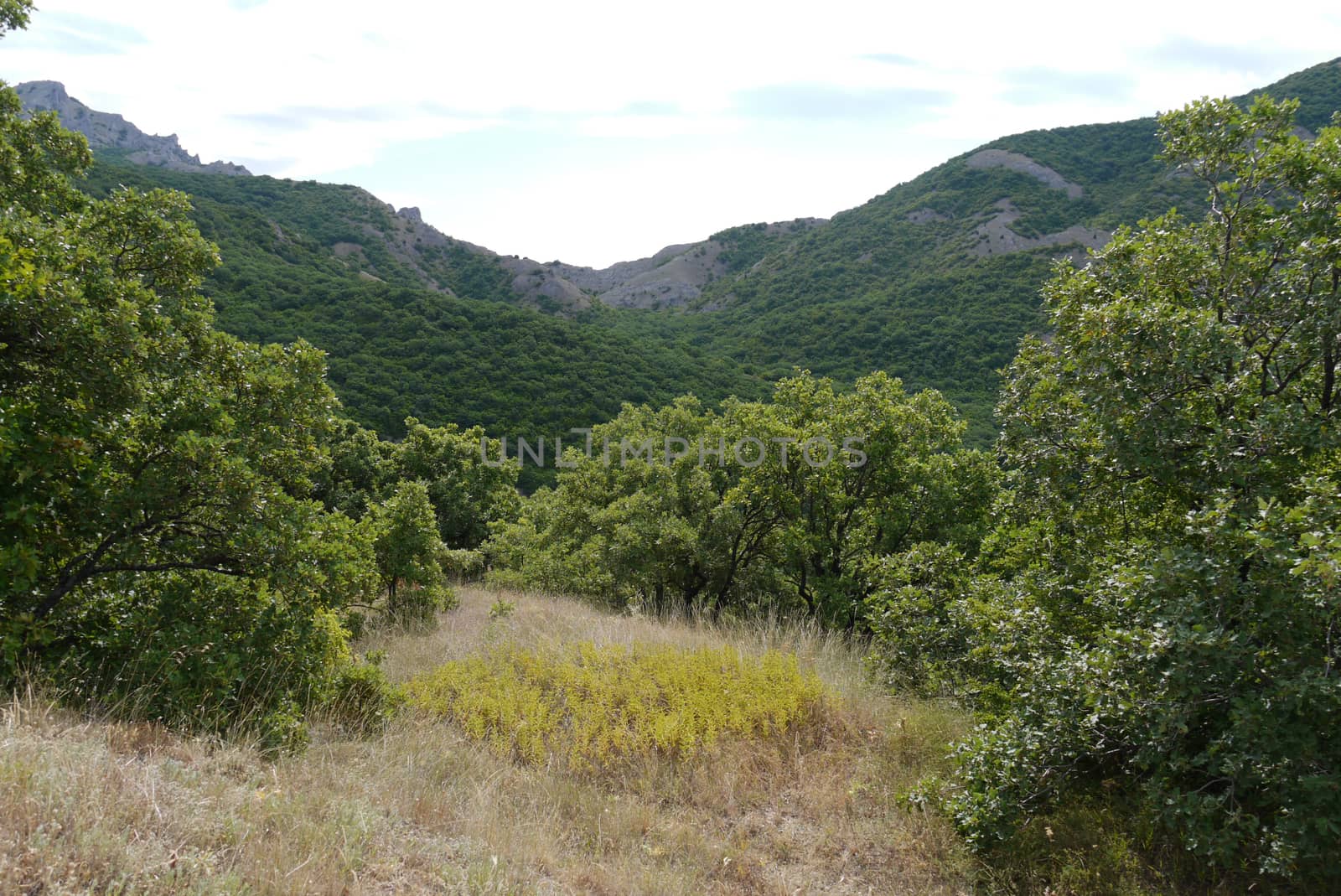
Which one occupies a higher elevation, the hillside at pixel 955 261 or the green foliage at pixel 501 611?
the hillside at pixel 955 261

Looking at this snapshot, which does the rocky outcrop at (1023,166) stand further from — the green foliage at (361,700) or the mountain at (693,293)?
the green foliage at (361,700)

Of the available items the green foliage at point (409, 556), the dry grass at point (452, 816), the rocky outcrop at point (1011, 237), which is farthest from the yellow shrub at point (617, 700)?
the rocky outcrop at point (1011, 237)

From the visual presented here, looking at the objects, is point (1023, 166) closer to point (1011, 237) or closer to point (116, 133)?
point (1011, 237)

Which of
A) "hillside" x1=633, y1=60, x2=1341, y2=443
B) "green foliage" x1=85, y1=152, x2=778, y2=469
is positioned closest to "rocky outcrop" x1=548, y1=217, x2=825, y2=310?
"hillside" x1=633, y1=60, x2=1341, y2=443

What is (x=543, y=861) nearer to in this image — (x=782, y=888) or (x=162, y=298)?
(x=782, y=888)

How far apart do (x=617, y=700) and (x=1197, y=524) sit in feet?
15.5

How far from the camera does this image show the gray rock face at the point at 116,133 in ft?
427

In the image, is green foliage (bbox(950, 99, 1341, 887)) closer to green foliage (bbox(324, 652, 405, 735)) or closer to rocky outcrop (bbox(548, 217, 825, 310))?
green foliage (bbox(324, 652, 405, 735))

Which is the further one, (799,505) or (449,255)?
(449,255)

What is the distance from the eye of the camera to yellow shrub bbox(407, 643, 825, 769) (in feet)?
17.6

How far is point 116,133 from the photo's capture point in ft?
455

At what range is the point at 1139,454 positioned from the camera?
4.04 m

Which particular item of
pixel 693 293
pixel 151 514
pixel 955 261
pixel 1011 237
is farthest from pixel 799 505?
pixel 693 293

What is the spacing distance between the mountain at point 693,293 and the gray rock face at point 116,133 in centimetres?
1137
